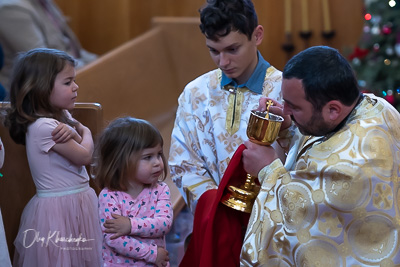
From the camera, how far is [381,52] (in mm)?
6383

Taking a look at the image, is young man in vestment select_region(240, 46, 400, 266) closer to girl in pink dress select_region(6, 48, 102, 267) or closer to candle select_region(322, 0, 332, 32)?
girl in pink dress select_region(6, 48, 102, 267)

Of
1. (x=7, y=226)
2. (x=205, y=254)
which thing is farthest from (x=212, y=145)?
(x=7, y=226)

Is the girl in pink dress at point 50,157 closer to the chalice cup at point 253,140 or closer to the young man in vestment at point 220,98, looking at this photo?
the young man in vestment at point 220,98

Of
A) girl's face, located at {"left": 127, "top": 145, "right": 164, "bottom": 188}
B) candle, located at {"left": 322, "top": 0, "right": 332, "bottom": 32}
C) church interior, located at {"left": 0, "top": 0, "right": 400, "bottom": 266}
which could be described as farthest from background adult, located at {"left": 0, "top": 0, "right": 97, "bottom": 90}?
candle, located at {"left": 322, "top": 0, "right": 332, "bottom": 32}

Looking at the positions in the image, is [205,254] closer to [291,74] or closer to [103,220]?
[103,220]

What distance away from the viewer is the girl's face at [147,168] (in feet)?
8.89

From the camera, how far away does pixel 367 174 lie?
7.47 ft

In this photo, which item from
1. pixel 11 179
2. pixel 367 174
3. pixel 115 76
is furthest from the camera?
pixel 115 76

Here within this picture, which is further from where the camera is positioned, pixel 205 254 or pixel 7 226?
pixel 7 226

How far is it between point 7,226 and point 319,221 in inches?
63.3

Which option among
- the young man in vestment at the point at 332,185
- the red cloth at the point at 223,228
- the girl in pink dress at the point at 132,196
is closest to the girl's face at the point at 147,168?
the girl in pink dress at the point at 132,196

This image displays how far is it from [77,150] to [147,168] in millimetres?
414

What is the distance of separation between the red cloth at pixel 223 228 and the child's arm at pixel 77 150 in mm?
590
